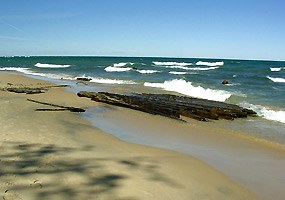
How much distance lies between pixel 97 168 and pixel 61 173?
0.71 meters

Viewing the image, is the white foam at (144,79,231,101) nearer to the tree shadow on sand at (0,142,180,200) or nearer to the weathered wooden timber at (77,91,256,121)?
the weathered wooden timber at (77,91,256,121)

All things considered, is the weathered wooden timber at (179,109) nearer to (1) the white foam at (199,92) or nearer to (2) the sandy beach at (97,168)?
(2) the sandy beach at (97,168)

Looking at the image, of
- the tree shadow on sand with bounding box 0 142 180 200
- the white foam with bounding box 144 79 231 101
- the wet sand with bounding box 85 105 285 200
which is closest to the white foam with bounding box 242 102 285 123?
the wet sand with bounding box 85 105 285 200

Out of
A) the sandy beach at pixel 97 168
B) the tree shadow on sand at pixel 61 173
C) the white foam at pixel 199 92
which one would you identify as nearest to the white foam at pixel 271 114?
the white foam at pixel 199 92

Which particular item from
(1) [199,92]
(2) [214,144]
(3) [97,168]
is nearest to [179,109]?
(2) [214,144]

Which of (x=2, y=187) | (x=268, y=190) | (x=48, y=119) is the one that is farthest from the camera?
(x=48, y=119)

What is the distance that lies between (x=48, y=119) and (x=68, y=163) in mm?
4778

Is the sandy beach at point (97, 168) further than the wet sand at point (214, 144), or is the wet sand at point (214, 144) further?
the wet sand at point (214, 144)

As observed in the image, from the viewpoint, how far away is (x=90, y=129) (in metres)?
9.56

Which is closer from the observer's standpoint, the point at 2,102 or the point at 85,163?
the point at 85,163

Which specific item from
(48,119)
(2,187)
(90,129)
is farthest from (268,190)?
(48,119)

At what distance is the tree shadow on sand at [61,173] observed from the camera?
4.77 m

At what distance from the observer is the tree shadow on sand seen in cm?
477

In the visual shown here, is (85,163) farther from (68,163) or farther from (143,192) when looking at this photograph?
(143,192)
